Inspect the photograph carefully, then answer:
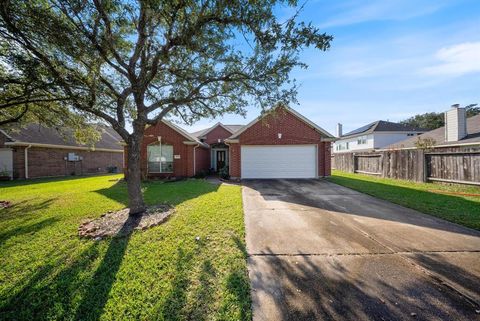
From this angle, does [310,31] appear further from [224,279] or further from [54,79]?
[54,79]

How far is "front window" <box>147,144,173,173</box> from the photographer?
15750 mm

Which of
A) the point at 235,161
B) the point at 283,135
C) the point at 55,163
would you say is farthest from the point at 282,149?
the point at 55,163

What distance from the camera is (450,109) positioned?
1434 cm

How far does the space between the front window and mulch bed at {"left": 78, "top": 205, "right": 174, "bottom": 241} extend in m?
9.30

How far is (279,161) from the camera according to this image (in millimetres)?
14758

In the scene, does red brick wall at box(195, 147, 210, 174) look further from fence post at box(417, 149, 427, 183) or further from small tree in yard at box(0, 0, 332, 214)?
fence post at box(417, 149, 427, 183)

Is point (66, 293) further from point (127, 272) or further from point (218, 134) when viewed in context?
point (218, 134)

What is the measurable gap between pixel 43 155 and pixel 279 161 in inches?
767

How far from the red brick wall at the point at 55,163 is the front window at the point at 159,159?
10006mm

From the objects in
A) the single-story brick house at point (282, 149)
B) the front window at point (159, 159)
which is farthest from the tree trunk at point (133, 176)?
the front window at point (159, 159)

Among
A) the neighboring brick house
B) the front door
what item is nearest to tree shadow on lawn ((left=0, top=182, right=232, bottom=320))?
the neighboring brick house

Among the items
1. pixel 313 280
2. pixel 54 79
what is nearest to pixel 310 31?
pixel 313 280

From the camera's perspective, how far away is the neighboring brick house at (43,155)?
16.2m

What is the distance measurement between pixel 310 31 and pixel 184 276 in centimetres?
517
